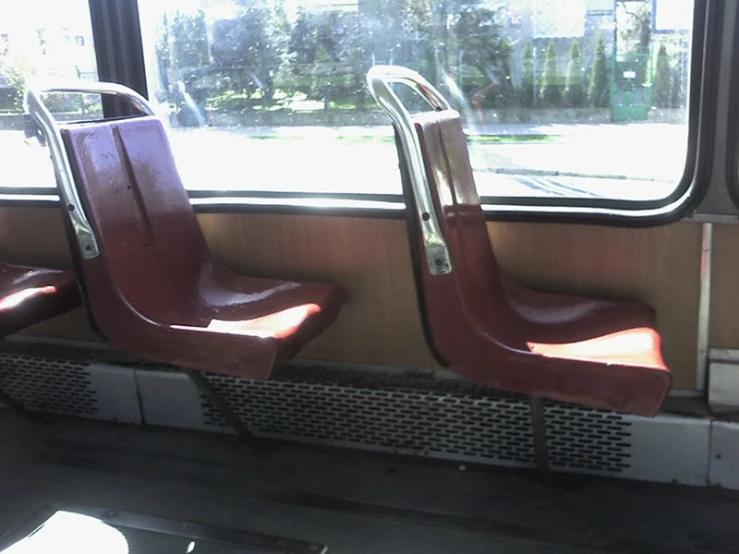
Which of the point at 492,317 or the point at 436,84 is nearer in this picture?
the point at 492,317

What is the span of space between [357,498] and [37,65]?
1963 millimetres

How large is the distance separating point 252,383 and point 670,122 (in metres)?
1.49

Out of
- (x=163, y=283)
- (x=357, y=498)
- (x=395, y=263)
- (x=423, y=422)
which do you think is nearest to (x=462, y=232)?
(x=395, y=263)

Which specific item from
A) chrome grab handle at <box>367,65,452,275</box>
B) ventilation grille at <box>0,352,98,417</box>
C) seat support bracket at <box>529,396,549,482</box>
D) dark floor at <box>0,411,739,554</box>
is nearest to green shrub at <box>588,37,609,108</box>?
chrome grab handle at <box>367,65,452,275</box>

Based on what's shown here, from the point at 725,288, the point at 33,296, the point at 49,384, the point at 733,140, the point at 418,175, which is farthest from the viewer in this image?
the point at 49,384

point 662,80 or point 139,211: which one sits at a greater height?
point 662,80

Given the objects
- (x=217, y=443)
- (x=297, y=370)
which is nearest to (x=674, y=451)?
(x=297, y=370)

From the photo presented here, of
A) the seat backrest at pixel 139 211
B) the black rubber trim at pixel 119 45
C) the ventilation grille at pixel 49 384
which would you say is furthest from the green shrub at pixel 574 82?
the ventilation grille at pixel 49 384

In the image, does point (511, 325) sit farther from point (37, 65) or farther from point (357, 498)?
point (37, 65)

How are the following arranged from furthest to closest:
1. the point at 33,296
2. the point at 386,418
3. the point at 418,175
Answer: the point at 386,418 → the point at 33,296 → the point at 418,175

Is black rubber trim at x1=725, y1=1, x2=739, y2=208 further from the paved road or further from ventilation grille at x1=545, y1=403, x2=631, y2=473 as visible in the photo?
ventilation grille at x1=545, y1=403, x2=631, y2=473

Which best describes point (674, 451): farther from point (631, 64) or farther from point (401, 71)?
point (401, 71)

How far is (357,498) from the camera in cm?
239

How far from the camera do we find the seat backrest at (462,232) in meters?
2.06
